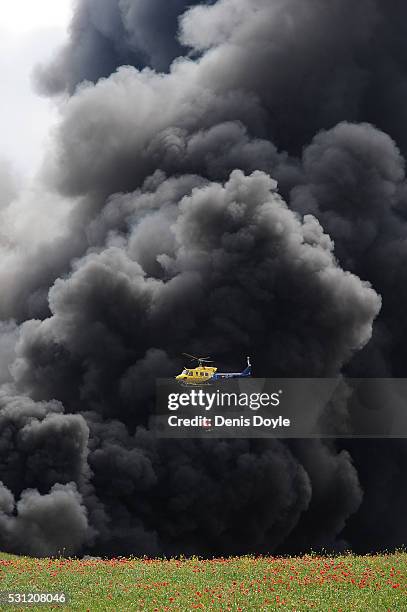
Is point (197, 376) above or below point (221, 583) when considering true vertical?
above

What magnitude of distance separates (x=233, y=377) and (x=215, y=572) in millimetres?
28426

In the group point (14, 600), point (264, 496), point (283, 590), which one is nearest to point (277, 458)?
point (264, 496)

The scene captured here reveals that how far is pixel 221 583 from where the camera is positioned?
2783 cm

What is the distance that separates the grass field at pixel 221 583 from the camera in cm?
2422

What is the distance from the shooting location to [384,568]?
3102 centimetres

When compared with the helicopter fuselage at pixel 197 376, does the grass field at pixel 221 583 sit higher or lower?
lower

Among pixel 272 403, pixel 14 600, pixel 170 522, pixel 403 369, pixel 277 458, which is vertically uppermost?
pixel 403 369

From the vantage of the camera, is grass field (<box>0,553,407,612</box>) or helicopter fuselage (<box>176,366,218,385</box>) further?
helicopter fuselage (<box>176,366,218,385</box>)

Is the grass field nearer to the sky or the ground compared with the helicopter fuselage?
nearer to the ground

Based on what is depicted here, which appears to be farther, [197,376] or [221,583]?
[197,376]

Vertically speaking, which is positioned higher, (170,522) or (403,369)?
(403,369)

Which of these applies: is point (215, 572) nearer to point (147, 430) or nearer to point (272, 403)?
point (272, 403)

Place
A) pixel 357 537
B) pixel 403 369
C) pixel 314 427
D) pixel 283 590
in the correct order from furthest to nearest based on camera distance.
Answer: pixel 403 369, pixel 357 537, pixel 314 427, pixel 283 590

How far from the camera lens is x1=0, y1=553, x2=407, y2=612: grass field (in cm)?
2422
